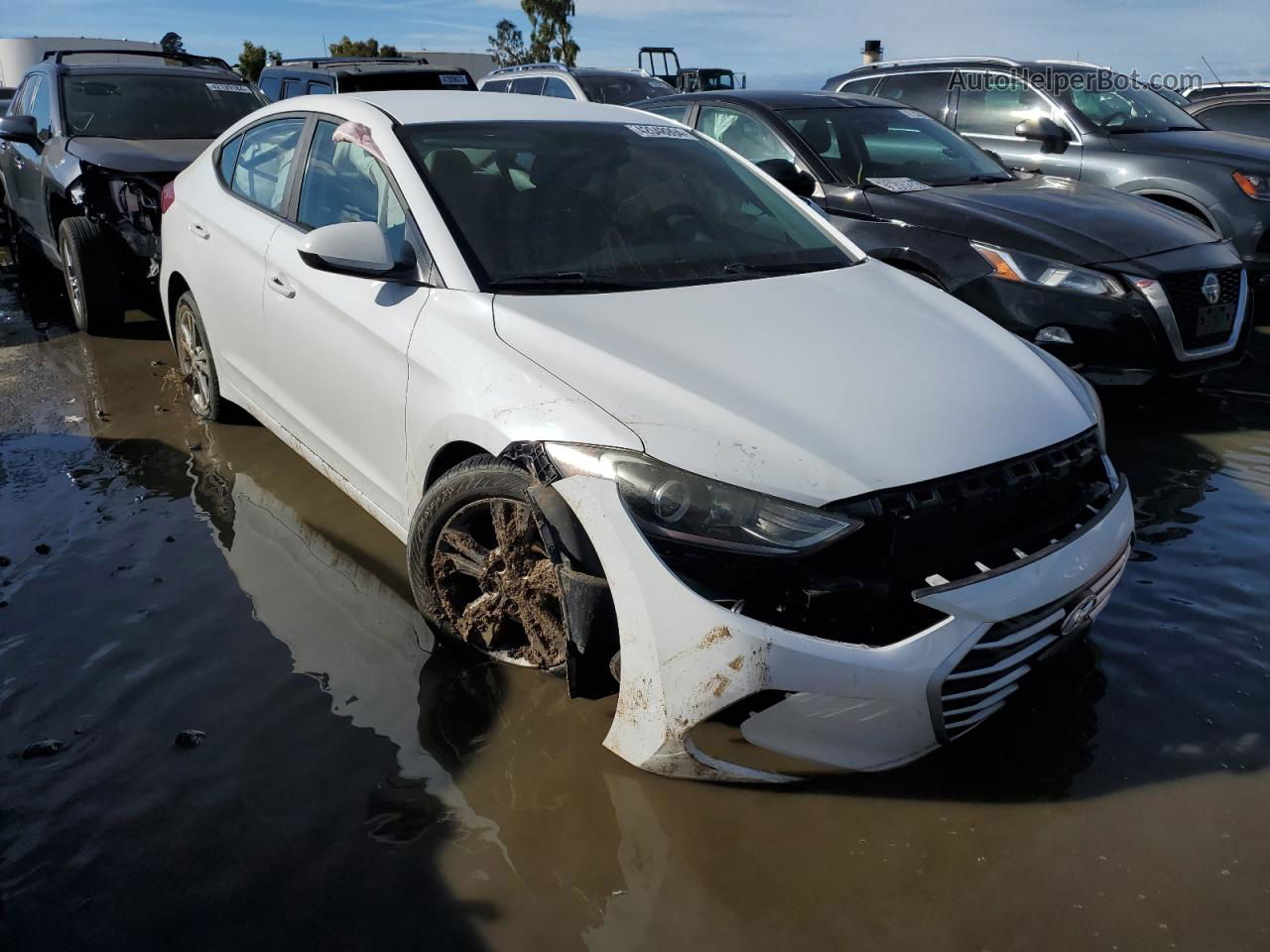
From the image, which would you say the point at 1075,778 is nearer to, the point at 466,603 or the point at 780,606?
the point at 780,606

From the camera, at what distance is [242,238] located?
429 cm

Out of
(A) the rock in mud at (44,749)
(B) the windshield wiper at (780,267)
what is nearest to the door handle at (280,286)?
(B) the windshield wiper at (780,267)

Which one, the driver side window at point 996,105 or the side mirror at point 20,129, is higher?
the driver side window at point 996,105

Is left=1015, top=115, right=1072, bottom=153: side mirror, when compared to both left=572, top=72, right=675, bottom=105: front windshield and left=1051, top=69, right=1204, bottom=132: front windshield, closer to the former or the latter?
left=1051, top=69, right=1204, bottom=132: front windshield

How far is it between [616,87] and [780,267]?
11.4 m

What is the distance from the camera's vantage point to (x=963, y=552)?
250cm

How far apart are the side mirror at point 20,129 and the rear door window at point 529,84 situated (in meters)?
7.68

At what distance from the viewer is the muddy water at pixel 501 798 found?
230 cm

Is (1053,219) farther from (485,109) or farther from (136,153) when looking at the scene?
(136,153)

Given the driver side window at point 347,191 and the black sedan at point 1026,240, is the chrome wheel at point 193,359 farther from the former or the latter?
the black sedan at point 1026,240

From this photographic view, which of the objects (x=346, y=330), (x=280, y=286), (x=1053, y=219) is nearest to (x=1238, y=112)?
(x=1053, y=219)

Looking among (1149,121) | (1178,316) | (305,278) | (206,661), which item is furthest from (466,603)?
(1149,121)

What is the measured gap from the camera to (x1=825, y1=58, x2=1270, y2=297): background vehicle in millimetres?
7285

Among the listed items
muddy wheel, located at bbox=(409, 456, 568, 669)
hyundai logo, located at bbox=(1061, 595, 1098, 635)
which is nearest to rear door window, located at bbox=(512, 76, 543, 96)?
muddy wheel, located at bbox=(409, 456, 568, 669)
